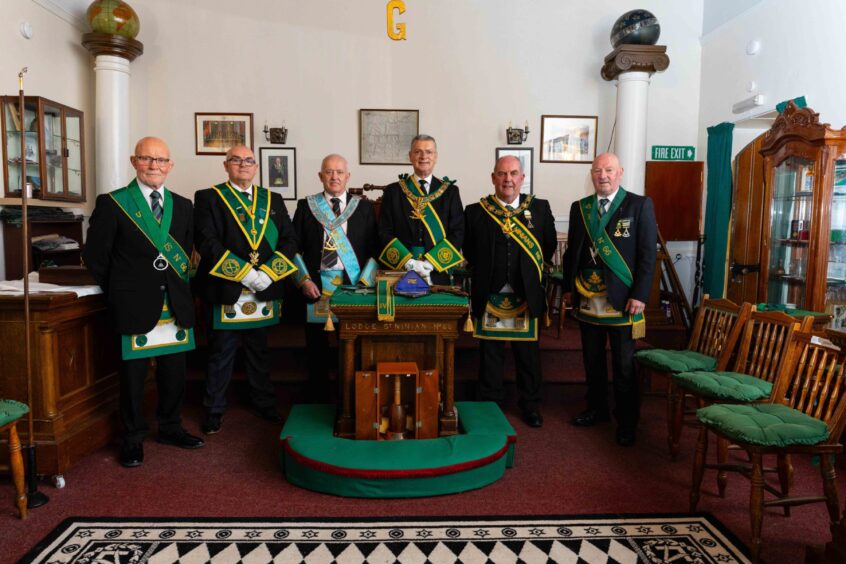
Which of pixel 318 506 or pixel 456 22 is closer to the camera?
pixel 318 506

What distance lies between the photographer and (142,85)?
20.7 feet

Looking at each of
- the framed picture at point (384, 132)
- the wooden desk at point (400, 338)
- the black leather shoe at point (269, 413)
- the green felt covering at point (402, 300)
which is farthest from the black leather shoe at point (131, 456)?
the framed picture at point (384, 132)

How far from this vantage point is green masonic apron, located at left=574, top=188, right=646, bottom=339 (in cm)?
345

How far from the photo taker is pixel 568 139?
6.57m

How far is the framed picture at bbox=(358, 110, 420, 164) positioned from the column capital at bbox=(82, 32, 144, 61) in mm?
2235

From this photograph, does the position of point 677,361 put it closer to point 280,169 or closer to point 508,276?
point 508,276

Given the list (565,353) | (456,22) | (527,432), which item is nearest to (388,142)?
(456,22)

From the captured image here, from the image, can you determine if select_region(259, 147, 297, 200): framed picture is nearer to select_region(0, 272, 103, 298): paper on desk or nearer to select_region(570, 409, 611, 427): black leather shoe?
select_region(0, 272, 103, 298): paper on desk

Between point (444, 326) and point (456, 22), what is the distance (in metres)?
4.46

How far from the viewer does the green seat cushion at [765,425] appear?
7.33 ft

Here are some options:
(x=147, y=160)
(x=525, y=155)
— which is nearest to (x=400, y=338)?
(x=147, y=160)

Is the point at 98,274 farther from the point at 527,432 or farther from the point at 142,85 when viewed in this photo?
the point at 142,85

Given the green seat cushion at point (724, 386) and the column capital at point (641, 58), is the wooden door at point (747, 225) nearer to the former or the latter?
the column capital at point (641, 58)

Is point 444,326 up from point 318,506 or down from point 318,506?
up
